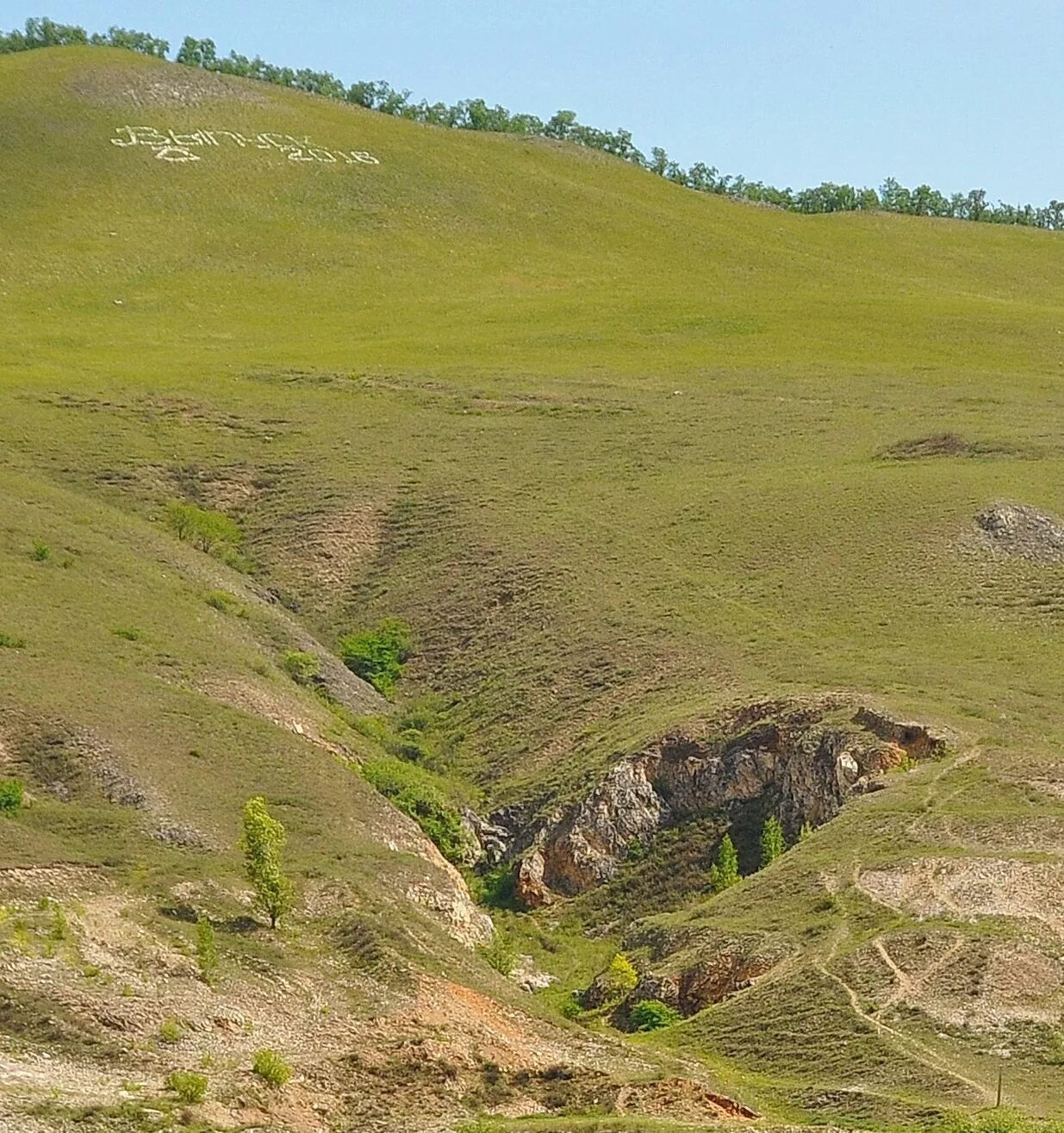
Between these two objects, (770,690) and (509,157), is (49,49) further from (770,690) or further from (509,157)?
(770,690)

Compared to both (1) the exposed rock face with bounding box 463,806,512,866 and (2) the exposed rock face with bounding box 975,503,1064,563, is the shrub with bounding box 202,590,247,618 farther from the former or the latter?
(2) the exposed rock face with bounding box 975,503,1064,563

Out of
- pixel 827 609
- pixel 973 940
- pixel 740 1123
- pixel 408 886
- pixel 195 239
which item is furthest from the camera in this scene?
pixel 195 239

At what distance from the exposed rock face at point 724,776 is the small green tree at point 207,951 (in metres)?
16.5

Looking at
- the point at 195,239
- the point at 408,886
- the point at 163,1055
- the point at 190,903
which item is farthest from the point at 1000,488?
the point at 195,239

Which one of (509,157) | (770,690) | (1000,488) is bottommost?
(770,690)

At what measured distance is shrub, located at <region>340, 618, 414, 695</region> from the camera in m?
76.0

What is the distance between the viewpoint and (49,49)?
545 ft

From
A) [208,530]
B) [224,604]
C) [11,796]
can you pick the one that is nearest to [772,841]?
[11,796]

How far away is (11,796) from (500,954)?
11682mm

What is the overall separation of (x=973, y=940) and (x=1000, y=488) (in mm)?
39173

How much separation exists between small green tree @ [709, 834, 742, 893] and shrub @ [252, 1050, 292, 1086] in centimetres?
2020

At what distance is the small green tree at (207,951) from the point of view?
1679 inches

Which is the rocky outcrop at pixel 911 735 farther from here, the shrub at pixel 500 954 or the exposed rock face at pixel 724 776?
the shrub at pixel 500 954

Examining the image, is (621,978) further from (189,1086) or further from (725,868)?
(189,1086)
